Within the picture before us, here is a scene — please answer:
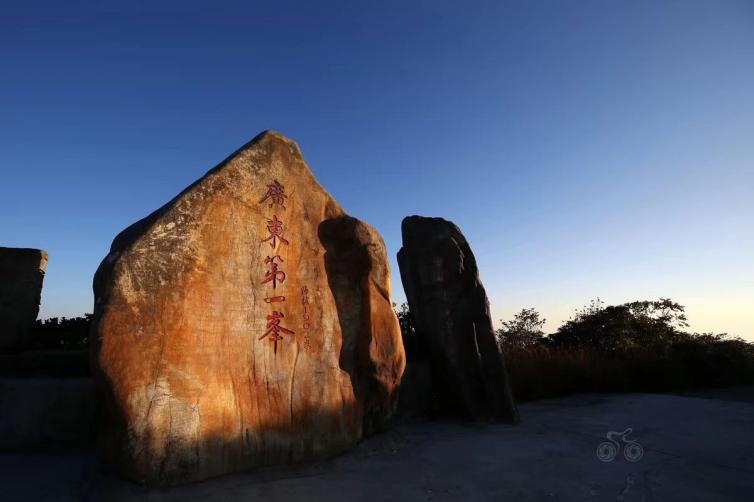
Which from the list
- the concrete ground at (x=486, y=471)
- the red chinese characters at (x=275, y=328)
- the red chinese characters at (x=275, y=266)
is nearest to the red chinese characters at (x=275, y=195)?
the red chinese characters at (x=275, y=266)

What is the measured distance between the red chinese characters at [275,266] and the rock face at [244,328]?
10mm

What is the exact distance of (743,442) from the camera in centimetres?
425

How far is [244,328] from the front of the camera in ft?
12.0

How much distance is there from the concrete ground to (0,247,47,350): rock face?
299cm

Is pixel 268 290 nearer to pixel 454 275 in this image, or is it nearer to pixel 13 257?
pixel 454 275

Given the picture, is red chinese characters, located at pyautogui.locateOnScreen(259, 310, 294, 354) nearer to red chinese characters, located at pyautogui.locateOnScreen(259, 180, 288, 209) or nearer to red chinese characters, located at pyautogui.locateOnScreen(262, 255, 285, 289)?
red chinese characters, located at pyautogui.locateOnScreen(262, 255, 285, 289)

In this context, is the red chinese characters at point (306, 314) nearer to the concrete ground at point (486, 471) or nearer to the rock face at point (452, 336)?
the concrete ground at point (486, 471)

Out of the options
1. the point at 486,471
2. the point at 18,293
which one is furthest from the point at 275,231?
the point at 18,293

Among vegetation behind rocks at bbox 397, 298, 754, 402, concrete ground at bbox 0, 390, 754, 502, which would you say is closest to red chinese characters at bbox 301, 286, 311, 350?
concrete ground at bbox 0, 390, 754, 502

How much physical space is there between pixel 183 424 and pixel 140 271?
1080 mm

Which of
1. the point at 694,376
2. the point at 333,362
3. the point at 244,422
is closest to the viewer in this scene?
the point at 244,422

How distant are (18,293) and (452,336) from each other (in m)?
5.96

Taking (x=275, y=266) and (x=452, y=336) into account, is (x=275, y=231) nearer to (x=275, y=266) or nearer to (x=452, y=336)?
(x=275, y=266)

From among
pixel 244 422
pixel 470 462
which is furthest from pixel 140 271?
pixel 470 462
